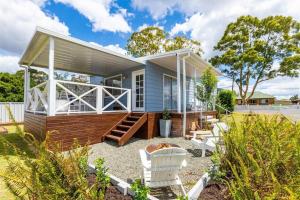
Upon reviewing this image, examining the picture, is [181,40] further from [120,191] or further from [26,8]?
[120,191]

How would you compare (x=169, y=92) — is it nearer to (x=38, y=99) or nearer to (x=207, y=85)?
(x=207, y=85)

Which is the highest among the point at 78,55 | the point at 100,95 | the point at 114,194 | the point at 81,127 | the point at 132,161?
the point at 78,55

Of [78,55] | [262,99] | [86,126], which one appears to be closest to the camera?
[86,126]

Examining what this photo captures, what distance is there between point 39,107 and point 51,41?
140 inches

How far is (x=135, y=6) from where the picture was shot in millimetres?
13523

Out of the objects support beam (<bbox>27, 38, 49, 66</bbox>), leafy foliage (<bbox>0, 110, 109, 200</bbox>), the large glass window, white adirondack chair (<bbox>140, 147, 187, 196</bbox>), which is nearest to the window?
the large glass window

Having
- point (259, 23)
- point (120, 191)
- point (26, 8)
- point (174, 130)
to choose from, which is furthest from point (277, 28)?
point (120, 191)

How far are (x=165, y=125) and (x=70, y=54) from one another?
5000 millimetres

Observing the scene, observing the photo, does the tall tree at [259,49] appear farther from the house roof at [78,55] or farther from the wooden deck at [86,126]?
the wooden deck at [86,126]

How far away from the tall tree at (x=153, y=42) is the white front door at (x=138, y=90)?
45.4 ft

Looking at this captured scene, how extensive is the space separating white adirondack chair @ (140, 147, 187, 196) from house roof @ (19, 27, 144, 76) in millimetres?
4905

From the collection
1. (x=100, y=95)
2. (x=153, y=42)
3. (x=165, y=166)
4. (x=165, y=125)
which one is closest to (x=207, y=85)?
(x=165, y=125)

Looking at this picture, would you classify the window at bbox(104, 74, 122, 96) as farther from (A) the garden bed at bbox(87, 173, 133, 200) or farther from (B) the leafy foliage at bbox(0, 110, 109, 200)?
(B) the leafy foliage at bbox(0, 110, 109, 200)

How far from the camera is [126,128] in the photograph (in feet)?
23.7
